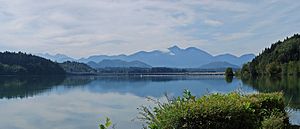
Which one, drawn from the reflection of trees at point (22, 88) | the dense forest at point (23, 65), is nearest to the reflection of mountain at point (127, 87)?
the reflection of trees at point (22, 88)

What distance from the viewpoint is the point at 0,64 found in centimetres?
13925

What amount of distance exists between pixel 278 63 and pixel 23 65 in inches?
3688

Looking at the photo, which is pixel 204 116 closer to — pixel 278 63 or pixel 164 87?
pixel 164 87

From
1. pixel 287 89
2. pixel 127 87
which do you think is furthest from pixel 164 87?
pixel 287 89

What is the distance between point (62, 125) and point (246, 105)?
1880 centimetres

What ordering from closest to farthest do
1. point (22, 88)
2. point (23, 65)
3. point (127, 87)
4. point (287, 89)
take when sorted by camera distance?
point (287, 89) → point (22, 88) → point (127, 87) → point (23, 65)

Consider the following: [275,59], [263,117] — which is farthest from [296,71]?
[263,117]

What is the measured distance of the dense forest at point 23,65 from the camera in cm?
13784

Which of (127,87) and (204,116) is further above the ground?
(204,116)

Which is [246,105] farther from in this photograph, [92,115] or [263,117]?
[92,115]

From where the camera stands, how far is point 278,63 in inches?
3917

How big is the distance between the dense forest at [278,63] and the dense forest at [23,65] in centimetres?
7948

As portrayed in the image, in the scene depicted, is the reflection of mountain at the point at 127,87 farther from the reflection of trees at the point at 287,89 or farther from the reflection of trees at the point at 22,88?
the reflection of trees at the point at 287,89

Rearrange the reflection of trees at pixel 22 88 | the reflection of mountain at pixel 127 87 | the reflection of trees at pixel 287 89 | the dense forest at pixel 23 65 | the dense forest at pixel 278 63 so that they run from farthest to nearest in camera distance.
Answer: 1. the dense forest at pixel 23 65
2. the dense forest at pixel 278 63
3. the reflection of trees at pixel 22 88
4. the reflection of mountain at pixel 127 87
5. the reflection of trees at pixel 287 89
